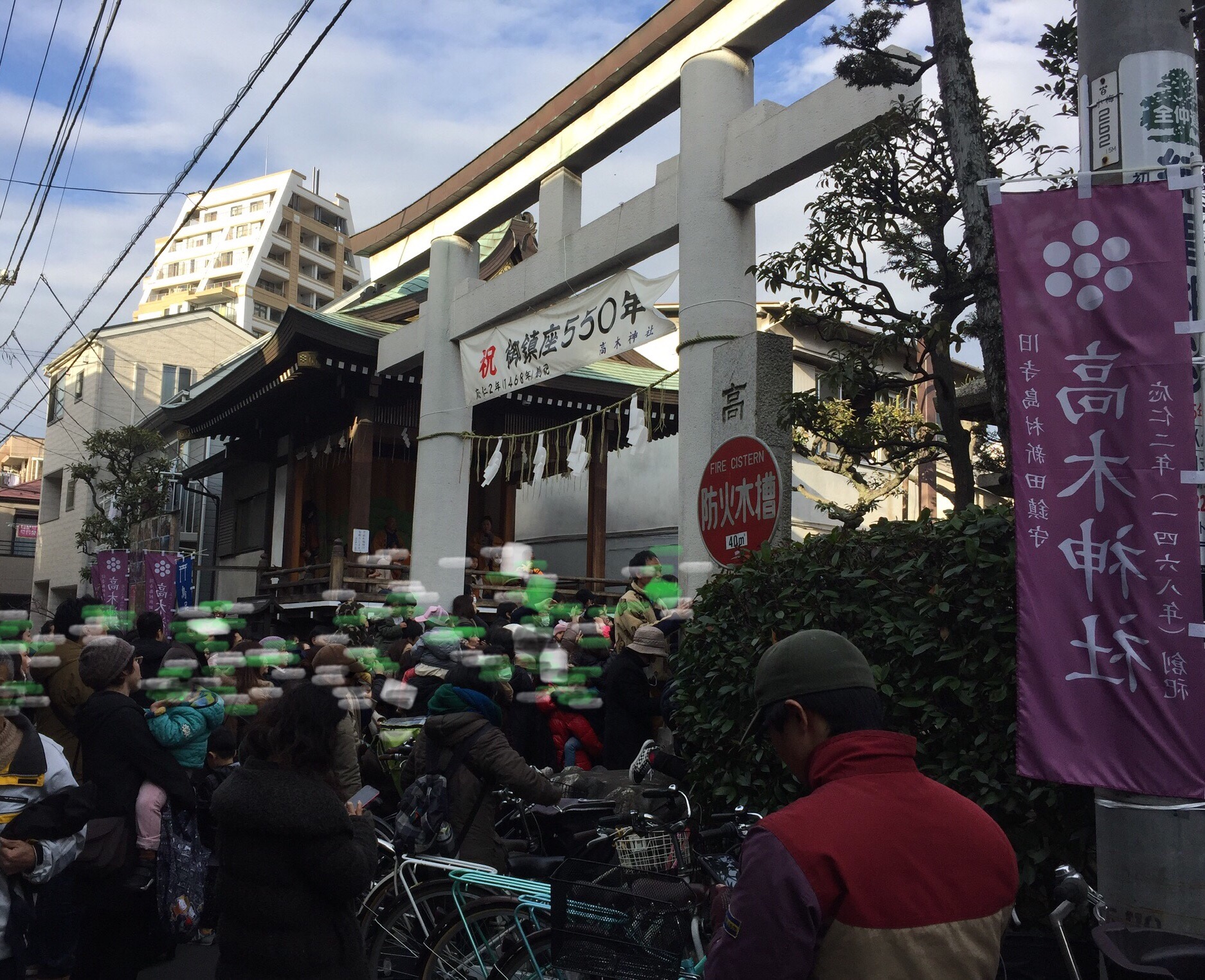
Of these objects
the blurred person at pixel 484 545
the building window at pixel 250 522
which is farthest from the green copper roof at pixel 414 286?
the building window at pixel 250 522

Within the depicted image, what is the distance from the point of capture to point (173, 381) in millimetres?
32500

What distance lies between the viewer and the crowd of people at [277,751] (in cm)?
303

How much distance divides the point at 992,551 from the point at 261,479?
64.7ft

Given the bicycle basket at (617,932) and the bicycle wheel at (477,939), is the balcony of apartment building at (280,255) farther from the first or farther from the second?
the bicycle basket at (617,932)

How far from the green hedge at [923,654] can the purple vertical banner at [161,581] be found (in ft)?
48.2

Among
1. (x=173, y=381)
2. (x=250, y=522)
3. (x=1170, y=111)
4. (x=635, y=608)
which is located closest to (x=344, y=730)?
(x=635, y=608)

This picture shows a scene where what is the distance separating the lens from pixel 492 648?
6.30 m

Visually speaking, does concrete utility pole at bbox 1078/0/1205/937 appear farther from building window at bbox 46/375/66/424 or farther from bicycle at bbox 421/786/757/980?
building window at bbox 46/375/66/424

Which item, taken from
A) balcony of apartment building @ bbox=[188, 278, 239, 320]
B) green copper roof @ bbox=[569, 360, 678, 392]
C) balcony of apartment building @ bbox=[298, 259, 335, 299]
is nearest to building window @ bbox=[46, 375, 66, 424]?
balcony of apartment building @ bbox=[188, 278, 239, 320]

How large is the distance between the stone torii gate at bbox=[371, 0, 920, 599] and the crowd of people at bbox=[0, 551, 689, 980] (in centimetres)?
177

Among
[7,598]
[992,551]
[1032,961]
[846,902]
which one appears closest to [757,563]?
[992,551]

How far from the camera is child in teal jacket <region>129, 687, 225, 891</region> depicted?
14.9 feet

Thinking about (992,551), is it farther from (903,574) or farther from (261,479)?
(261,479)

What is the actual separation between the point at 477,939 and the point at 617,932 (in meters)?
1.28
